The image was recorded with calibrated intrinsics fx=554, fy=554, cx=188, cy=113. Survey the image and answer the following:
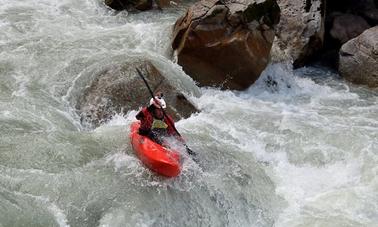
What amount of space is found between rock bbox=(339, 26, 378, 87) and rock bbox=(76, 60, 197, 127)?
3704 mm

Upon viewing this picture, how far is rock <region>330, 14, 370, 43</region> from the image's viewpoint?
1184 cm

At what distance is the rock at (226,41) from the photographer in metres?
9.77

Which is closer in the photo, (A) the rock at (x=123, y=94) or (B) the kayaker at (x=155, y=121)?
(B) the kayaker at (x=155, y=121)

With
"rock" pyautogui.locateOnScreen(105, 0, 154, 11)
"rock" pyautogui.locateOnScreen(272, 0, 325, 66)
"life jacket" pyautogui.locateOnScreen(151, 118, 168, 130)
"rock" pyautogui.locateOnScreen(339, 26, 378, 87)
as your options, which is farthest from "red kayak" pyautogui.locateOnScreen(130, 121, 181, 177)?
"rock" pyautogui.locateOnScreen(105, 0, 154, 11)

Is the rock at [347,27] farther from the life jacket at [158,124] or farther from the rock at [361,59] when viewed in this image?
the life jacket at [158,124]

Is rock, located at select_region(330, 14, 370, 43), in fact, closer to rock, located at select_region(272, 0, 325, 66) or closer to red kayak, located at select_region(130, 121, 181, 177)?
rock, located at select_region(272, 0, 325, 66)

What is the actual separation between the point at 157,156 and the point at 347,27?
696cm

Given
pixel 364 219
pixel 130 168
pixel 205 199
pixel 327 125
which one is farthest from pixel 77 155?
pixel 327 125

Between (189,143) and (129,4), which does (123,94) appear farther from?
(129,4)

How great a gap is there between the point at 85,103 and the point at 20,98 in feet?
3.18

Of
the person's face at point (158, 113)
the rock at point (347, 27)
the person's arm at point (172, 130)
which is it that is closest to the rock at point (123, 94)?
the person's arm at point (172, 130)

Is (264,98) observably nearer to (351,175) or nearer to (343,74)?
(343,74)

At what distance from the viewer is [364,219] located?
6805 millimetres

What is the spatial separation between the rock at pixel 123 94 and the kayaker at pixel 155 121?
1.43m
